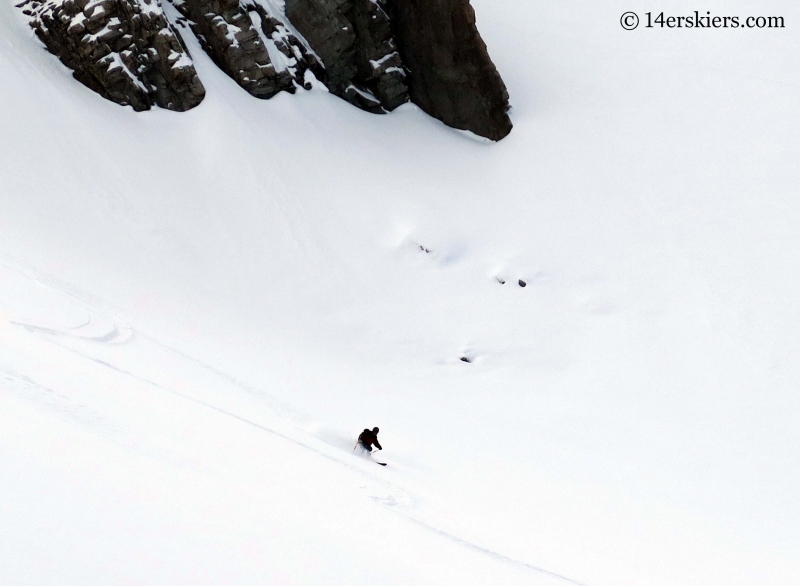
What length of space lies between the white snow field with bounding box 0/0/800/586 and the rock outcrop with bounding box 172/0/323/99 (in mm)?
492

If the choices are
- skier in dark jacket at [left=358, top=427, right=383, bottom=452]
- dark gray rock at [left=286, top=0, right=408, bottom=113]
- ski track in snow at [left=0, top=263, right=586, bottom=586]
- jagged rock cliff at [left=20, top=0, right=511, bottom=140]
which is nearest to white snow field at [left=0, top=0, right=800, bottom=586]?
ski track in snow at [left=0, top=263, right=586, bottom=586]

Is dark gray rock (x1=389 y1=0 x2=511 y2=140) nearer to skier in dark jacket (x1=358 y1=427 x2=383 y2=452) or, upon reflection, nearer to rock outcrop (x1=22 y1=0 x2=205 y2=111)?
rock outcrop (x1=22 y1=0 x2=205 y2=111)

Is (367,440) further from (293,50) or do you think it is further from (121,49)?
(293,50)

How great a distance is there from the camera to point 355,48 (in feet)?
63.3

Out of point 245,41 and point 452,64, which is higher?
point 245,41

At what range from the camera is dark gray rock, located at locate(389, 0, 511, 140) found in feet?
60.6

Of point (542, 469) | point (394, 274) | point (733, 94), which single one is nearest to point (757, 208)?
point (733, 94)

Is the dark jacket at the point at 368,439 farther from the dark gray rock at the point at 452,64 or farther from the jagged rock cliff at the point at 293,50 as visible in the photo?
the dark gray rock at the point at 452,64

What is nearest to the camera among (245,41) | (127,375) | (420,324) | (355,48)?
(127,375)

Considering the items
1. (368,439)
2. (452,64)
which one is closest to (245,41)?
(452,64)

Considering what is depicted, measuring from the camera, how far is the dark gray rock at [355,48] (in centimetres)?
1897

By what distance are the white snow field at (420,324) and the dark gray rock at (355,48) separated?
93 cm

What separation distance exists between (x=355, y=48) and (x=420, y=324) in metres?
9.34

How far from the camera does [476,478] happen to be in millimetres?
9312
